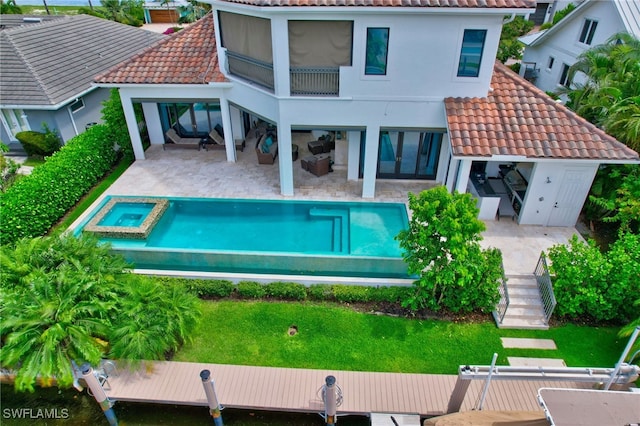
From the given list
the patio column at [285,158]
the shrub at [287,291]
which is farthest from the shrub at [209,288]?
the patio column at [285,158]

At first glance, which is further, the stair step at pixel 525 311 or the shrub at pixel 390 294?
the shrub at pixel 390 294

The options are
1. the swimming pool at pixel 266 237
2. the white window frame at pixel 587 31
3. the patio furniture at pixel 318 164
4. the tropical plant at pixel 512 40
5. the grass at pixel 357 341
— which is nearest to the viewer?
the grass at pixel 357 341

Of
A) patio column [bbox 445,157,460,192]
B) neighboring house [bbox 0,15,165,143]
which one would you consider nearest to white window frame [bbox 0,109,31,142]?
neighboring house [bbox 0,15,165,143]

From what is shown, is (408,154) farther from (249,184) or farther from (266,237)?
(266,237)

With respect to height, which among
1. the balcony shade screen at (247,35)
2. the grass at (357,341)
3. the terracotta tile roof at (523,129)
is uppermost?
the balcony shade screen at (247,35)

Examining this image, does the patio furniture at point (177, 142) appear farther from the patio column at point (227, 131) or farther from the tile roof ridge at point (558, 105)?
the tile roof ridge at point (558, 105)

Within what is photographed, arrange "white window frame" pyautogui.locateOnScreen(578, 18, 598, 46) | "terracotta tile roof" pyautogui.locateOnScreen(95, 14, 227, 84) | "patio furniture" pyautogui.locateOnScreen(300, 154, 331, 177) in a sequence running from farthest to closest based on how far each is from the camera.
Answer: "white window frame" pyautogui.locateOnScreen(578, 18, 598, 46) → "patio furniture" pyautogui.locateOnScreen(300, 154, 331, 177) → "terracotta tile roof" pyautogui.locateOnScreen(95, 14, 227, 84)

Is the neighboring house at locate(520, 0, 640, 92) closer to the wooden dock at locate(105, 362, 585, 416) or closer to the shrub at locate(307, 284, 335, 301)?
the shrub at locate(307, 284, 335, 301)
